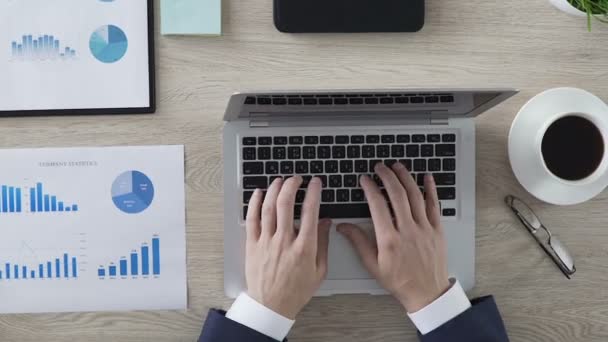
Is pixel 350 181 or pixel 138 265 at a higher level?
pixel 350 181

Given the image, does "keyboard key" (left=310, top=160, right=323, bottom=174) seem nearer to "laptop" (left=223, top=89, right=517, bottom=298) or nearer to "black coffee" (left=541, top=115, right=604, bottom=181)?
"laptop" (left=223, top=89, right=517, bottom=298)

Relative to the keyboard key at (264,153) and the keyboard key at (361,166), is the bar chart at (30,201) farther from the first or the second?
the keyboard key at (361,166)

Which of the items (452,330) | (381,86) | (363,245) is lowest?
(452,330)

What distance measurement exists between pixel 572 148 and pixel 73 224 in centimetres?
69

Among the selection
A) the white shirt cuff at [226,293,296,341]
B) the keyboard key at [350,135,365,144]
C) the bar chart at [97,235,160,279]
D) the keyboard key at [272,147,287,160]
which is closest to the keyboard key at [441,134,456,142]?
the keyboard key at [350,135,365,144]

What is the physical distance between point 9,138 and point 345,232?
493mm

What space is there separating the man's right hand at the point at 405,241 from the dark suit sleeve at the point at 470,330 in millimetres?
39

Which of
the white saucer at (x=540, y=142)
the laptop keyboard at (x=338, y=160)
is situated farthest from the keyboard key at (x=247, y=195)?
the white saucer at (x=540, y=142)

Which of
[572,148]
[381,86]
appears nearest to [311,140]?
[381,86]

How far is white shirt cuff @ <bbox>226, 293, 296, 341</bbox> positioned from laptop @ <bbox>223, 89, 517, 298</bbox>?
0.16ft

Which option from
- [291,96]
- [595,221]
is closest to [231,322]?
[291,96]

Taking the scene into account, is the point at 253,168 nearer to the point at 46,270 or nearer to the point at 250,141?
the point at 250,141

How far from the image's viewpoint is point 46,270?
83cm

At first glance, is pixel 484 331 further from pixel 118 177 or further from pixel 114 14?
pixel 114 14
